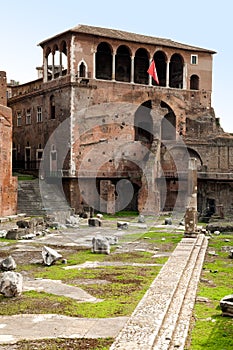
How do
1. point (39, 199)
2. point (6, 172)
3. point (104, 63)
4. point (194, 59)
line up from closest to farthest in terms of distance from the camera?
point (6, 172) < point (39, 199) < point (104, 63) < point (194, 59)

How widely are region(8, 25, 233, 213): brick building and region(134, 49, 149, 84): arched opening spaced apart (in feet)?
0.26

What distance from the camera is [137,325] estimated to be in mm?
8438

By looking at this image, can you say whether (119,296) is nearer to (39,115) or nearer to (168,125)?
(39,115)

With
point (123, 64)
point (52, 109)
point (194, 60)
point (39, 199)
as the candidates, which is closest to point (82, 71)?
point (52, 109)

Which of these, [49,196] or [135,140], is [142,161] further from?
[49,196]

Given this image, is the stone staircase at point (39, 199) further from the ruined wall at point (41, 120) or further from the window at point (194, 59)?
the window at point (194, 59)

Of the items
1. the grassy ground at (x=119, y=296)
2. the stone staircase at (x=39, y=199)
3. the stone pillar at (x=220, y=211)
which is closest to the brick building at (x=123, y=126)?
the stone pillar at (x=220, y=211)

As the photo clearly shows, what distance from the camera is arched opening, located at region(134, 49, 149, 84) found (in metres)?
40.8

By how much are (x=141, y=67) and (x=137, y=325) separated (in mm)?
34652

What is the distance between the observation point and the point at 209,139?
3766 cm

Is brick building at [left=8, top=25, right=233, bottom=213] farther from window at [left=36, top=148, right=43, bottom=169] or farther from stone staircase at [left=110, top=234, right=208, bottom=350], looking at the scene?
stone staircase at [left=110, top=234, right=208, bottom=350]

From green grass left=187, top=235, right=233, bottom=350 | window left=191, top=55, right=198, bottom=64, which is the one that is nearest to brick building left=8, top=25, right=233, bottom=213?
window left=191, top=55, right=198, bottom=64

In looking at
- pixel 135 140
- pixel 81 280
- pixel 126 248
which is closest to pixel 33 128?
pixel 135 140

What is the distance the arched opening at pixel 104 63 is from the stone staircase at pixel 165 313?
27.4m
